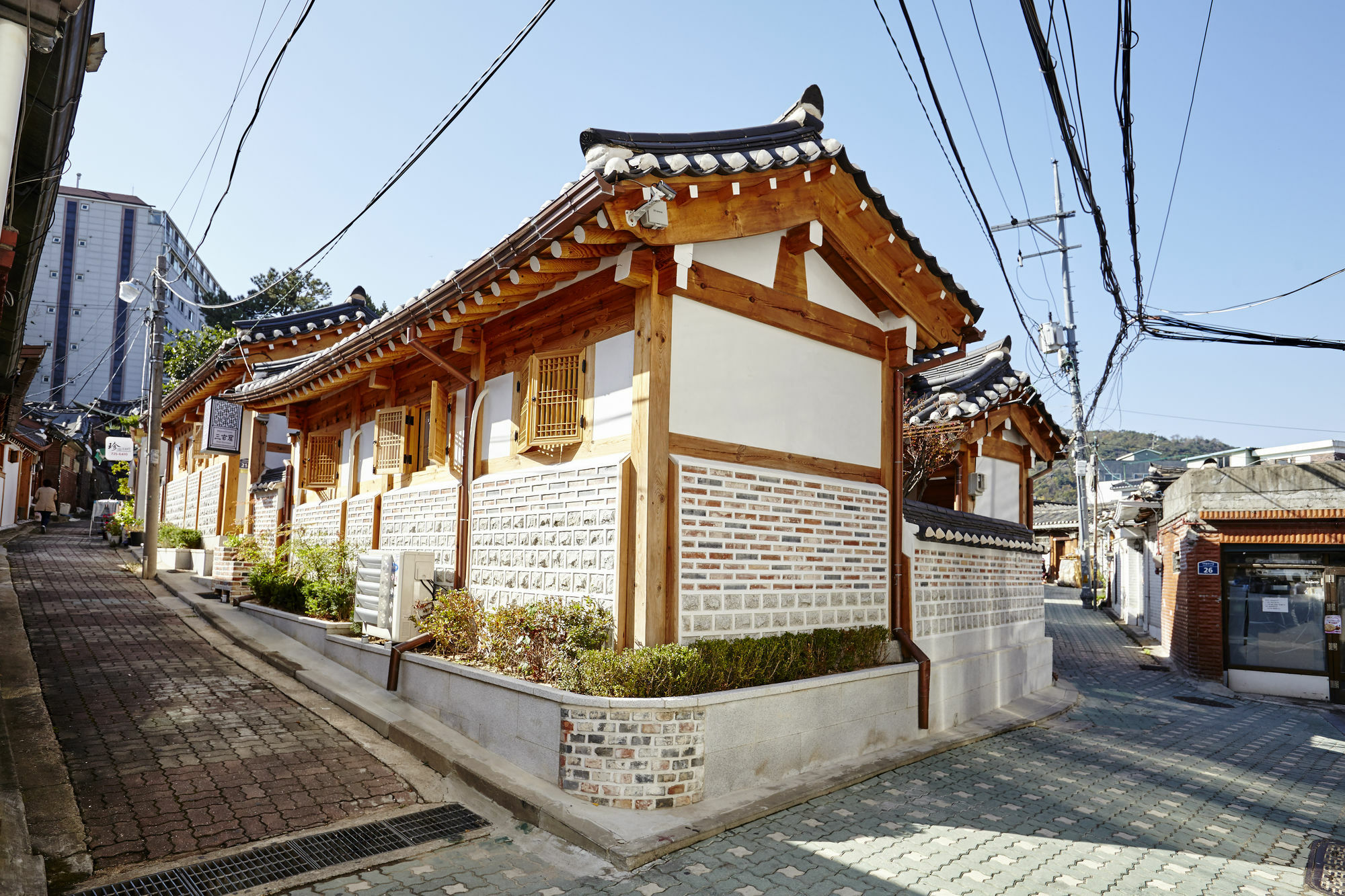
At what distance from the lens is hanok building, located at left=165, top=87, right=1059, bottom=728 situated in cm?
589

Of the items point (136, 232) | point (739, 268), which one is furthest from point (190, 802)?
point (136, 232)

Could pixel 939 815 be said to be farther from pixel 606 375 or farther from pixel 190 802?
pixel 190 802

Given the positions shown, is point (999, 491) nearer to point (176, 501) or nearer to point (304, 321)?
point (304, 321)

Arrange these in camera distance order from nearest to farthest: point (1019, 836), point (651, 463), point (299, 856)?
point (299, 856), point (1019, 836), point (651, 463)

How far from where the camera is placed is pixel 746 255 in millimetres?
6773

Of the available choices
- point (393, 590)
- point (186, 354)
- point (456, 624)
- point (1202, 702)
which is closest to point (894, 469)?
point (456, 624)

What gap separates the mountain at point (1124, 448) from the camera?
60.8 m

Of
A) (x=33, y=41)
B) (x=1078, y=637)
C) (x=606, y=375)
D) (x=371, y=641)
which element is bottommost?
(x=1078, y=637)

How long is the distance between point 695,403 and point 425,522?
4.02 metres

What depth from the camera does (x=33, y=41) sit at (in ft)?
11.9

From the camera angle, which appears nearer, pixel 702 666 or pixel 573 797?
pixel 573 797

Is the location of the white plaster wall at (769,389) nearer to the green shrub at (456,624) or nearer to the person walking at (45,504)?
the green shrub at (456,624)

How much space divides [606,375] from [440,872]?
3.72 metres

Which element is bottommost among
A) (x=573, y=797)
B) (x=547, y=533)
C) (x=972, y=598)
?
(x=573, y=797)
